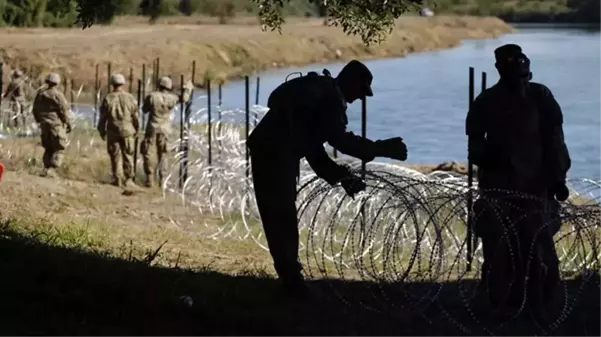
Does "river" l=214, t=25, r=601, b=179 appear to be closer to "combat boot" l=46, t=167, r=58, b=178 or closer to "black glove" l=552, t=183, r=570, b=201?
"combat boot" l=46, t=167, r=58, b=178

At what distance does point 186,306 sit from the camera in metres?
7.42

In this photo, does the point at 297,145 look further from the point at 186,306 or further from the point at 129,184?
the point at 129,184

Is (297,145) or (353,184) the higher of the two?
(297,145)

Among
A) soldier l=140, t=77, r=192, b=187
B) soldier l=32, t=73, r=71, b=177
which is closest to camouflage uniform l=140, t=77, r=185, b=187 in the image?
soldier l=140, t=77, r=192, b=187

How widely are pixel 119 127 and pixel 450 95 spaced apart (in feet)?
69.0

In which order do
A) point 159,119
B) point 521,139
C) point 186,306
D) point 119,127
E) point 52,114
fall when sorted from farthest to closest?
point 159,119
point 52,114
point 119,127
point 521,139
point 186,306

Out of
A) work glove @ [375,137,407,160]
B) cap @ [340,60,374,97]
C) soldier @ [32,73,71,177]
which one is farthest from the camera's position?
soldier @ [32,73,71,177]

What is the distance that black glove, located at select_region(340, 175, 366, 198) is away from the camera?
7.69m

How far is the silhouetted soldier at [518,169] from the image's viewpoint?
7875mm

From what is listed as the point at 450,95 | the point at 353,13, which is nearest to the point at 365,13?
the point at 353,13

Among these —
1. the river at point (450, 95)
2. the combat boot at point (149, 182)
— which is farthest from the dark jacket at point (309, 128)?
the river at point (450, 95)

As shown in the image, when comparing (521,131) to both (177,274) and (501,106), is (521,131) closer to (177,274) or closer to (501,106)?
(501,106)

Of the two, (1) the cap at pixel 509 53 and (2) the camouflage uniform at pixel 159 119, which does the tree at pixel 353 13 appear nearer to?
(1) the cap at pixel 509 53

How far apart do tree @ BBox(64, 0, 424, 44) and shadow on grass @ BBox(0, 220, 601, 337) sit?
2.74 m
